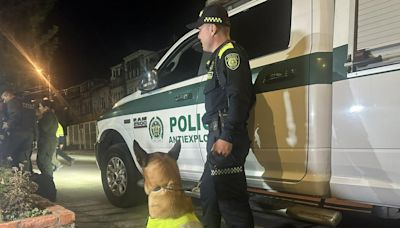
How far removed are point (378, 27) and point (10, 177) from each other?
3.10 m

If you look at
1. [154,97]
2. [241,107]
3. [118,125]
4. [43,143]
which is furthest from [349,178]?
[43,143]

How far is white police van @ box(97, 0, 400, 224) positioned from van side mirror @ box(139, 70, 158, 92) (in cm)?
57

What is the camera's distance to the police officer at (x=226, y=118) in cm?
302

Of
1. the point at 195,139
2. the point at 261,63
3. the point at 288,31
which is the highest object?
the point at 288,31

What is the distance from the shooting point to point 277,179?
11.8 feet

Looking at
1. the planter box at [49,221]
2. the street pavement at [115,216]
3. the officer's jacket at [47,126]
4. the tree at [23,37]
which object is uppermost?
the tree at [23,37]

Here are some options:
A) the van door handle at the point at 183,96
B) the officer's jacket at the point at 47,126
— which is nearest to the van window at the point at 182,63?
the van door handle at the point at 183,96

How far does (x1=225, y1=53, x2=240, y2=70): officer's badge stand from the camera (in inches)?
120

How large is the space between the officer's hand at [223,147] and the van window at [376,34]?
1020 mm

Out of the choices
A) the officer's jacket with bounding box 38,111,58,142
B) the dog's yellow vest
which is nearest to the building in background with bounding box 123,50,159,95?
the officer's jacket with bounding box 38,111,58,142

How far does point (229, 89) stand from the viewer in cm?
302

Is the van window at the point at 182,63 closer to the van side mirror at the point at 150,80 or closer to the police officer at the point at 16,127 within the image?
the van side mirror at the point at 150,80

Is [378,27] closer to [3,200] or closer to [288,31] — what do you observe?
[288,31]

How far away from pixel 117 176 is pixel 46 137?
219 centimetres
